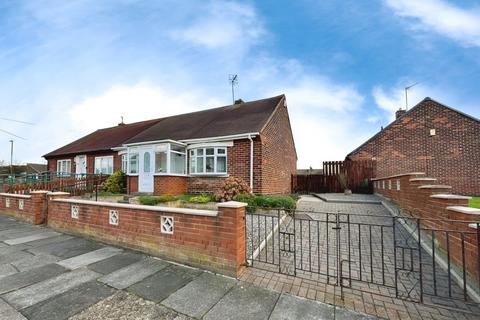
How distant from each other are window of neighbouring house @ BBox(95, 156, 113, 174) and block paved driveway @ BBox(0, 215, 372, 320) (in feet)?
42.6

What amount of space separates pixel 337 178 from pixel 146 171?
12.5 meters

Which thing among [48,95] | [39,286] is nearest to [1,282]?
[39,286]

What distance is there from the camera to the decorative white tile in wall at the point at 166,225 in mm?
4324

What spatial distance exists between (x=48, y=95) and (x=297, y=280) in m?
15.7

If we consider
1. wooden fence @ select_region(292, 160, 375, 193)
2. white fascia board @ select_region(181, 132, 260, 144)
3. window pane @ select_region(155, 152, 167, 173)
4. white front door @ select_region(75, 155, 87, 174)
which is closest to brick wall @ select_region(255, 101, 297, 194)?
white fascia board @ select_region(181, 132, 260, 144)

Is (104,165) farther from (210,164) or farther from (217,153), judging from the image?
(217,153)

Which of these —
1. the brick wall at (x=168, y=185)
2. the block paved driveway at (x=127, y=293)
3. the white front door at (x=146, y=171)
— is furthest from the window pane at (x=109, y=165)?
the block paved driveway at (x=127, y=293)

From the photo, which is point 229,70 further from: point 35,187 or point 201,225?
point 201,225

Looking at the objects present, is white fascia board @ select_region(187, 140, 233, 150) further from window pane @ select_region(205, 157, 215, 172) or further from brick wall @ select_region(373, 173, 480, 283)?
brick wall @ select_region(373, 173, 480, 283)

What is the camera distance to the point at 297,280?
3.48 m

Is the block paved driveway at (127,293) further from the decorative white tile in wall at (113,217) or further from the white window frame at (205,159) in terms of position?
the white window frame at (205,159)

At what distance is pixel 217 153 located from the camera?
1122cm

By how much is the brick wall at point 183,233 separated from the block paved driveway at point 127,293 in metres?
0.21

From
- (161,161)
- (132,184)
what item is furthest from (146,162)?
(132,184)
